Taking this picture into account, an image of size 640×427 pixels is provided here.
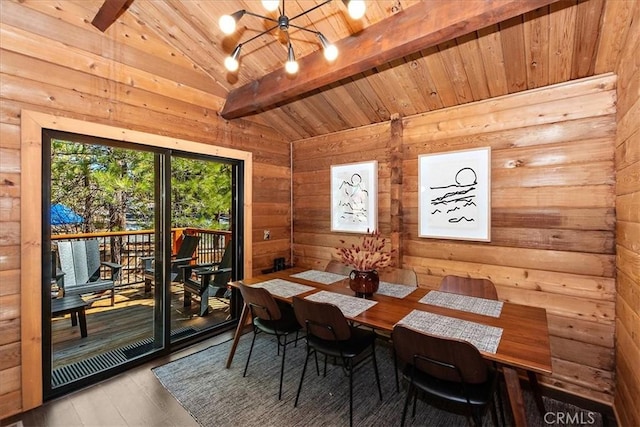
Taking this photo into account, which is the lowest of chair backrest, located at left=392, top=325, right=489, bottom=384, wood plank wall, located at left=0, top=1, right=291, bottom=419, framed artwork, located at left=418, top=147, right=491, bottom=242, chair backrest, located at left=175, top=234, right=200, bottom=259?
chair backrest, located at left=392, top=325, right=489, bottom=384

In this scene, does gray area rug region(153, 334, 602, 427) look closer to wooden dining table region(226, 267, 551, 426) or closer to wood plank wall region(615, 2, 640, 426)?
wood plank wall region(615, 2, 640, 426)

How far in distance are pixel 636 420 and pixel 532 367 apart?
96 cm

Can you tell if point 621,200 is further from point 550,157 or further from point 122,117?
point 122,117

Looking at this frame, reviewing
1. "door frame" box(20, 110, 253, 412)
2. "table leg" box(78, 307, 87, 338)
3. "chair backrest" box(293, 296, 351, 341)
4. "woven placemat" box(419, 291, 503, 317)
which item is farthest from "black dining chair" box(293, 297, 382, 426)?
"table leg" box(78, 307, 87, 338)

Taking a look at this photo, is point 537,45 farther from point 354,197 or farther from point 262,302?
point 262,302

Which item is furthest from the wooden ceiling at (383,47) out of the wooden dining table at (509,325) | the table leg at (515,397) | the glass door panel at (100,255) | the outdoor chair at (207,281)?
the outdoor chair at (207,281)

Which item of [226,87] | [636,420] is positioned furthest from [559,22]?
[226,87]

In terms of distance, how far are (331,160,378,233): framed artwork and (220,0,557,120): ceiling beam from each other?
1151 mm

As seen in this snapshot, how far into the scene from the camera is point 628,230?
5.53 feet

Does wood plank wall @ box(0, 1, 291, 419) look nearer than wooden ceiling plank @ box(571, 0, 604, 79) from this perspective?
No

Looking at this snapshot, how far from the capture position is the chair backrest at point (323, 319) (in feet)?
5.82

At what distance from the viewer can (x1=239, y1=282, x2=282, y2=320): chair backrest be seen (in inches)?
83.1

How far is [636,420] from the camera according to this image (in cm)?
154

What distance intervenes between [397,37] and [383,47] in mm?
102
